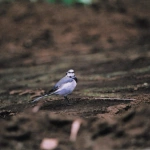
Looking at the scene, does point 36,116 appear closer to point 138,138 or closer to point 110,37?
point 138,138

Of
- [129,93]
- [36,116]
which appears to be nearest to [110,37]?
[129,93]

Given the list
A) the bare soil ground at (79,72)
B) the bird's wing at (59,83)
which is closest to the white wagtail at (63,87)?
the bird's wing at (59,83)

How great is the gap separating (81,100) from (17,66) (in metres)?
8.63

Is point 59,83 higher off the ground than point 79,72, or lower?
lower

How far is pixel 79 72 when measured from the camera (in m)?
14.8

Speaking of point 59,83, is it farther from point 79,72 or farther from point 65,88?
point 79,72

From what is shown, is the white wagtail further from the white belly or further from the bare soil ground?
the bare soil ground

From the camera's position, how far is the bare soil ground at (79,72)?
5.89 m

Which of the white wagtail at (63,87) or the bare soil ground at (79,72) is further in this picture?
the white wagtail at (63,87)

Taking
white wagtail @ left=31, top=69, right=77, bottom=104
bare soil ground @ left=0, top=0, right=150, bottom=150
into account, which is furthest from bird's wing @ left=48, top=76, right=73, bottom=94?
bare soil ground @ left=0, top=0, right=150, bottom=150

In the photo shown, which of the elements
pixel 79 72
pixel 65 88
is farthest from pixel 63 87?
pixel 79 72

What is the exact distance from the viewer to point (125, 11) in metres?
25.4

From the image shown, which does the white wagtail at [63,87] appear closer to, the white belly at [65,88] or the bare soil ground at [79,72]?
the white belly at [65,88]

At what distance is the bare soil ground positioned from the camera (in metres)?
5.89
